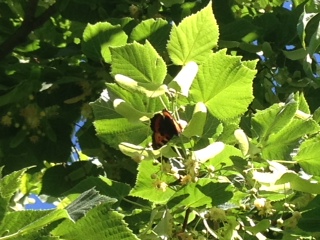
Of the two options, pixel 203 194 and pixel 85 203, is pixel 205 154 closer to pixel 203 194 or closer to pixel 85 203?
pixel 203 194

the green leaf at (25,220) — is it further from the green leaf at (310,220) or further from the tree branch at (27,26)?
the tree branch at (27,26)

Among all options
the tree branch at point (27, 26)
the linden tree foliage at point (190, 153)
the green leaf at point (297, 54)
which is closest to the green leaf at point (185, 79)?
the linden tree foliage at point (190, 153)

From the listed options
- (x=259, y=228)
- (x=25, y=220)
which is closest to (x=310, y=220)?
(x=259, y=228)

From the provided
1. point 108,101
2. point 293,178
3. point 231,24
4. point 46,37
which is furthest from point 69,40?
point 293,178

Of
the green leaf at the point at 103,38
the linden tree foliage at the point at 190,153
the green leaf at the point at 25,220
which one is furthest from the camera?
the green leaf at the point at 103,38

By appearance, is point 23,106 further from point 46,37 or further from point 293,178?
point 293,178

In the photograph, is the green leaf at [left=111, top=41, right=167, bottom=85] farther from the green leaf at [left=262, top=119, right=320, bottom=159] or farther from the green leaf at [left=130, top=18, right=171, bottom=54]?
the green leaf at [left=130, top=18, right=171, bottom=54]
